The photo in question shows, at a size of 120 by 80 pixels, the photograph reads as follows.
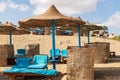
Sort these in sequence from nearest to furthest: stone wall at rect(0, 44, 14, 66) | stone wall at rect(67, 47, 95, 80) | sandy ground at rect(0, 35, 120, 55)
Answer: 1. stone wall at rect(67, 47, 95, 80)
2. stone wall at rect(0, 44, 14, 66)
3. sandy ground at rect(0, 35, 120, 55)

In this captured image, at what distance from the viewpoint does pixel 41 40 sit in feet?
94.8

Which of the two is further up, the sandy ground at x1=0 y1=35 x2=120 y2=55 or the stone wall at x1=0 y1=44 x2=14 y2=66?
the sandy ground at x1=0 y1=35 x2=120 y2=55

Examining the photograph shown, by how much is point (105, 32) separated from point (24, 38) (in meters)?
19.3

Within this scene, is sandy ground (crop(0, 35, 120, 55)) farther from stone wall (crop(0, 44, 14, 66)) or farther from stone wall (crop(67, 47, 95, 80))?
stone wall (crop(67, 47, 95, 80))

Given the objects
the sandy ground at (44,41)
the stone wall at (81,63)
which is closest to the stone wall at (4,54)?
the stone wall at (81,63)

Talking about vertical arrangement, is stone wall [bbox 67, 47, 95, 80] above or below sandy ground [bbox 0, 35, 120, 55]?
below

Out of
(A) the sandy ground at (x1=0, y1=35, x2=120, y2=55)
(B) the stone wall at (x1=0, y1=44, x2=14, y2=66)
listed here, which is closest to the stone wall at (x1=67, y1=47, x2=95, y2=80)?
(B) the stone wall at (x1=0, y1=44, x2=14, y2=66)

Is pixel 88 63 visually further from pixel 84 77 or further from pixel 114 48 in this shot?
pixel 114 48

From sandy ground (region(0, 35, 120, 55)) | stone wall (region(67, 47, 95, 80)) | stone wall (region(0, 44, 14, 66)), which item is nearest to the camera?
stone wall (region(67, 47, 95, 80))

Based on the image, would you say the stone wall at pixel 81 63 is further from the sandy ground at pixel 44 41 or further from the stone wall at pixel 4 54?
the sandy ground at pixel 44 41

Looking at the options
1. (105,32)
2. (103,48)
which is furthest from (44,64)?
(105,32)

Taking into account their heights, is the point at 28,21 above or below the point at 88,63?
above

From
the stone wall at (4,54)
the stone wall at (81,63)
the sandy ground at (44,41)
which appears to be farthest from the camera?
the sandy ground at (44,41)

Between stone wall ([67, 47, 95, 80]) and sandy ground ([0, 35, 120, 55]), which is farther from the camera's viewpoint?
sandy ground ([0, 35, 120, 55])
